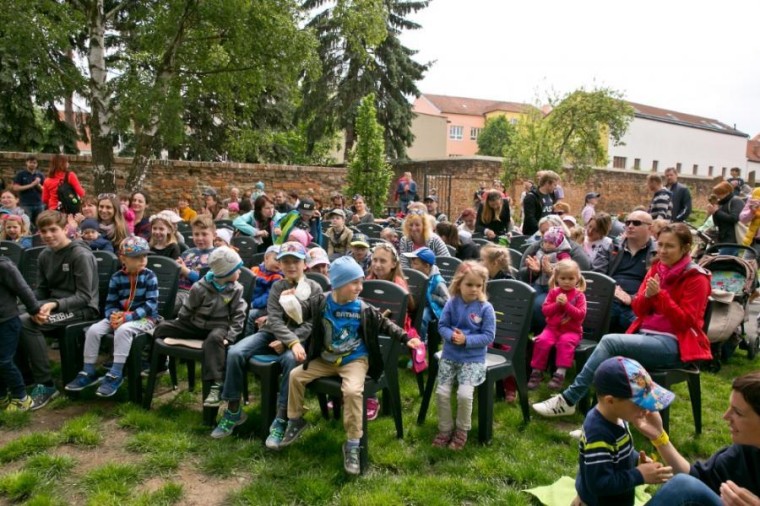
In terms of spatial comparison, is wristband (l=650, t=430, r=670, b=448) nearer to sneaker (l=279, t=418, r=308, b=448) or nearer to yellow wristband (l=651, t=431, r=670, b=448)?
yellow wristband (l=651, t=431, r=670, b=448)

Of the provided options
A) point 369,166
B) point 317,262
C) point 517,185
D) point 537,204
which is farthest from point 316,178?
point 317,262

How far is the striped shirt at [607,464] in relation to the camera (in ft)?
7.22

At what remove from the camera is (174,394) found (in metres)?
4.57

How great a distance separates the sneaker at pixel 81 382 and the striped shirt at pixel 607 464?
12.3 feet

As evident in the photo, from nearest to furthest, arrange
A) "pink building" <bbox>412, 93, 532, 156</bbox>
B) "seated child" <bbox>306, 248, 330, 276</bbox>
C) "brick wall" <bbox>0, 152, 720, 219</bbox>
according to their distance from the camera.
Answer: "seated child" <bbox>306, 248, 330, 276</bbox> < "brick wall" <bbox>0, 152, 720, 219</bbox> < "pink building" <bbox>412, 93, 532, 156</bbox>

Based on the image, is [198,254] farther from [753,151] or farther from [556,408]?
[753,151]

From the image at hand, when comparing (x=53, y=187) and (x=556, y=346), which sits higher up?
(x=53, y=187)

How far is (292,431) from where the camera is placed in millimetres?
3596

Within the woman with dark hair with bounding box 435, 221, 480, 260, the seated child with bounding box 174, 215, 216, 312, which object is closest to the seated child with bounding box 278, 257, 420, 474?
the seated child with bounding box 174, 215, 216, 312

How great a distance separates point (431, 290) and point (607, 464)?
9.01 feet

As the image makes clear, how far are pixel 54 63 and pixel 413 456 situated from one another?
9.66 meters

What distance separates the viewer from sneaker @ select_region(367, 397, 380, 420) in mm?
4111

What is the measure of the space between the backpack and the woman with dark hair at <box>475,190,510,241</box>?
6.90 m

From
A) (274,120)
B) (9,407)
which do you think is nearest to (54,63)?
(9,407)
